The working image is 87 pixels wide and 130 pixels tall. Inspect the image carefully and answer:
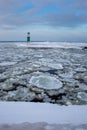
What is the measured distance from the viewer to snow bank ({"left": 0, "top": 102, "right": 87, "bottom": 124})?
1.38m

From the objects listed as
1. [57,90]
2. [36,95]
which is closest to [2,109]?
[36,95]

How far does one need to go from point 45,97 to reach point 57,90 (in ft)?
1.07

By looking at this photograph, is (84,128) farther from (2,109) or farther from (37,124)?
(2,109)

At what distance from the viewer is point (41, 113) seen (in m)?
1.51

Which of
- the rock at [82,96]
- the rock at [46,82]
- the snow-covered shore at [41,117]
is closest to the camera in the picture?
the snow-covered shore at [41,117]

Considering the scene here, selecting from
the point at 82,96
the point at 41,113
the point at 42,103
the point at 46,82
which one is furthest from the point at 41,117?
the point at 46,82

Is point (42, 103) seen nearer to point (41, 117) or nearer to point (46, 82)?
point (41, 117)

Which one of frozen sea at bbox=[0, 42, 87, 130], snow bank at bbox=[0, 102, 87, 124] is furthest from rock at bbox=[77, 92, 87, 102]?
snow bank at bbox=[0, 102, 87, 124]

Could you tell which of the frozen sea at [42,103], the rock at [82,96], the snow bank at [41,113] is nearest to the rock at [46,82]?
the frozen sea at [42,103]

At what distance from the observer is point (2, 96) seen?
2.01 m

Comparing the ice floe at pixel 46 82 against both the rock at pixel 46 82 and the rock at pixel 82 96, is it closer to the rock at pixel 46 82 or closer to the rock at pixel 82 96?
the rock at pixel 46 82

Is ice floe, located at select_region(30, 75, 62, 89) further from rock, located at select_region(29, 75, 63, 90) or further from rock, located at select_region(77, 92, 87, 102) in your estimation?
rock, located at select_region(77, 92, 87, 102)

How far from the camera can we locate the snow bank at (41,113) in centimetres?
138

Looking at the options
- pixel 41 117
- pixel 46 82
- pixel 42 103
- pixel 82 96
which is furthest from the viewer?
pixel 46 82
